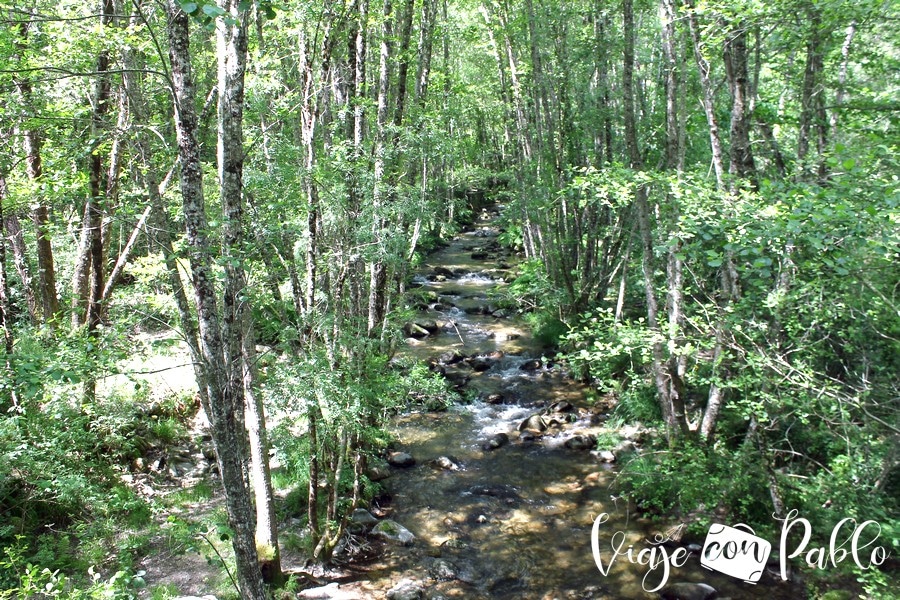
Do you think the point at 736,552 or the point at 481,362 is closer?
the point at 736,552

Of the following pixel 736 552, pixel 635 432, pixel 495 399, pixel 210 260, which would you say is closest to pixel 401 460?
pixel 495 399

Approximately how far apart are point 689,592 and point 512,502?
10.9 ft

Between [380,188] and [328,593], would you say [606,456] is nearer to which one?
[328,593]

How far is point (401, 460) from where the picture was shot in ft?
37.0

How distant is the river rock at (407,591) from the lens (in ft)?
25.0

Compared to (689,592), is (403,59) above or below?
above

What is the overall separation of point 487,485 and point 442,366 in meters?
5.29

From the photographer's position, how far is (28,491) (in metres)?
7.97

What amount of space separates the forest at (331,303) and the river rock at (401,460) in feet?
0.61

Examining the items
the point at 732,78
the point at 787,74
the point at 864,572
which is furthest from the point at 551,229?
the point at 864,572

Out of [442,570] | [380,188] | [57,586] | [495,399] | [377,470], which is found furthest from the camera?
[495,399]

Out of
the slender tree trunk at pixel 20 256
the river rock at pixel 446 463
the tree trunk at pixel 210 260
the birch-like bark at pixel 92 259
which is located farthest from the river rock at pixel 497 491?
the slender tree trunk at pixel 20 256

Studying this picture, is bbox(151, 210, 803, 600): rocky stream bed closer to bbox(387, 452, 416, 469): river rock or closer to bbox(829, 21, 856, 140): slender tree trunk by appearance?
bbox(387, 452, 416, 469): river rock

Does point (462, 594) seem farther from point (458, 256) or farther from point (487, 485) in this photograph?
point (458, 256)
